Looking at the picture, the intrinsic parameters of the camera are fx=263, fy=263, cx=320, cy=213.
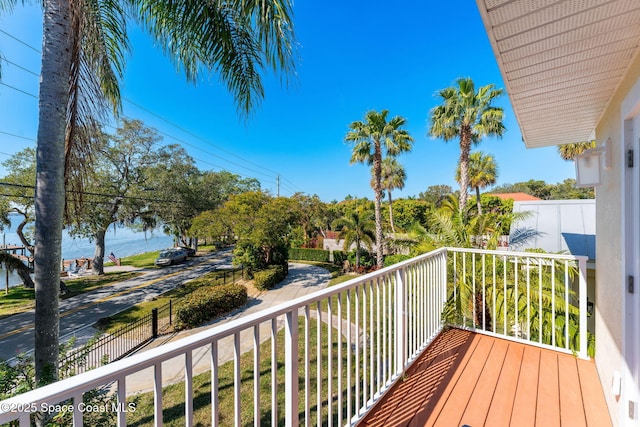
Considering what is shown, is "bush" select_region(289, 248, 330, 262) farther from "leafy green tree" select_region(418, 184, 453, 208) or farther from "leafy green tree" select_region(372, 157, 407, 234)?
"leafy green tree" select_region(418, 184, 453, 208)

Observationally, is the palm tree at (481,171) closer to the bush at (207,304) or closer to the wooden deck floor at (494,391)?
the bush at (207,304)

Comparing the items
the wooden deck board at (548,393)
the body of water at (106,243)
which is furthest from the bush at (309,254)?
the wooden deck board at (548,393)

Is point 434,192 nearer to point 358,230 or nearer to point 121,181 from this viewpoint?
point 358,230

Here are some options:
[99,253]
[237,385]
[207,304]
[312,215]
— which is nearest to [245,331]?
[207,304]

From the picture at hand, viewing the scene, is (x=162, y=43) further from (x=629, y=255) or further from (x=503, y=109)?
(x=503, y=109)

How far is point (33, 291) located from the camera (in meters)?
12.7

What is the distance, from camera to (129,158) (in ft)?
48.9

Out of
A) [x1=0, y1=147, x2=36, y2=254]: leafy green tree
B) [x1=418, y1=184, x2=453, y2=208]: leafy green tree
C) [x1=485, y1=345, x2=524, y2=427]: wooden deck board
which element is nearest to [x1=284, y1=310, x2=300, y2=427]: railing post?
[x1=485, y1=345, x2=524, y2=427]: wooden deck board

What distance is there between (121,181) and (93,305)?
7.36m

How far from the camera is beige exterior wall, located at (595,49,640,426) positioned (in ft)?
5.32

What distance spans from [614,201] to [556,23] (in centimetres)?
131

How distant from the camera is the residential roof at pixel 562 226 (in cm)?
601

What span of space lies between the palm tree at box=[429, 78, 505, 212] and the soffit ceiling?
307 inches

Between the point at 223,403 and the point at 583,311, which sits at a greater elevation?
the point at 583,311
